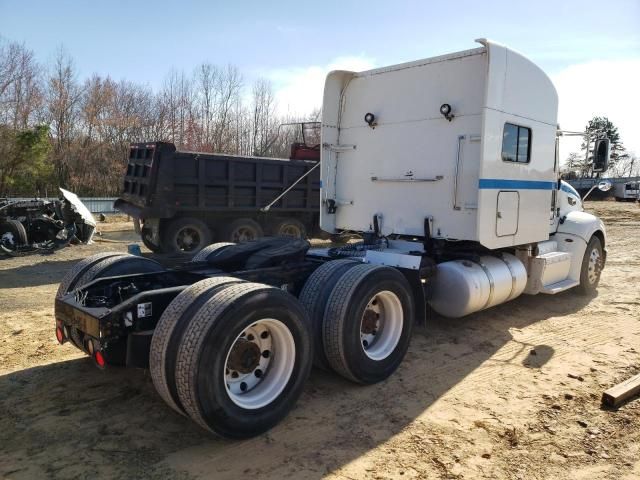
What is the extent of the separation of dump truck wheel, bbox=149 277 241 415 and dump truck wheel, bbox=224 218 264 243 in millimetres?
8664

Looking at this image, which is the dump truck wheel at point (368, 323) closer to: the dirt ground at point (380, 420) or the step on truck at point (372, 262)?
the step on truck at point (372, 262)

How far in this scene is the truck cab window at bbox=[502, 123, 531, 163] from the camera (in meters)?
6.04

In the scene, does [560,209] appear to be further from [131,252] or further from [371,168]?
[131,252]

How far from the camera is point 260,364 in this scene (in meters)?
3.80

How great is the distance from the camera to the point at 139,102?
124 ft

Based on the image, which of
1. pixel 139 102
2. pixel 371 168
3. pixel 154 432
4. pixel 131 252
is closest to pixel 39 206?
pixel 131 252

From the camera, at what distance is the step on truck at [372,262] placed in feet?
11.4

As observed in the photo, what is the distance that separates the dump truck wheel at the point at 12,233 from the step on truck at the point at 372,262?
8.19 metres

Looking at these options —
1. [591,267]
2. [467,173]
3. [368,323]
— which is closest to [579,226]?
[591,267]

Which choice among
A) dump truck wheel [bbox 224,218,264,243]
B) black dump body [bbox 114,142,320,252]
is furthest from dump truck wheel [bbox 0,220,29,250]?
dump truck wheel [bbox 224,218,264,243]

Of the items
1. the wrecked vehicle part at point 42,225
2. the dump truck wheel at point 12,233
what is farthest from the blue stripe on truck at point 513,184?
the dump truck wheel at point 12,233

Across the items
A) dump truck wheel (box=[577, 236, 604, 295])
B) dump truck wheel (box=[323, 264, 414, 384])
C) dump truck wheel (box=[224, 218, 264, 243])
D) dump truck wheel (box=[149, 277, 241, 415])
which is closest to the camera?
dump truck wheel (box=[149, 277, 241, 415])

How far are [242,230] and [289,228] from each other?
1.44 m

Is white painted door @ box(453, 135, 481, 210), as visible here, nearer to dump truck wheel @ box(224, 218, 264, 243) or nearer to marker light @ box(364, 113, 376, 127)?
marker light @ box(364, 113, 376, 127)
